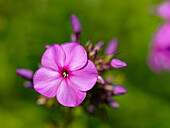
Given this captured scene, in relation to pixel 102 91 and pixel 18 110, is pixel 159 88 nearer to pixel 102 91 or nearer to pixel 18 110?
pixel 102 91

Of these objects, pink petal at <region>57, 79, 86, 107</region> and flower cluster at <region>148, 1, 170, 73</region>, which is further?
flower cluster at <region>148, 1, 170, 73</region>

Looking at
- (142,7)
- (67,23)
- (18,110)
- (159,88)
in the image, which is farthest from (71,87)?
(142,7)

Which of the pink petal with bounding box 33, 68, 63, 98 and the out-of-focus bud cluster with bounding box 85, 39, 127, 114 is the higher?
the pink petal with bounding box 33, 68, 63, 98

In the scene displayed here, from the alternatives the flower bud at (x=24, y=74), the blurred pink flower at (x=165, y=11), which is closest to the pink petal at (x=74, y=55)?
the flower bud at (x=24, y=74)

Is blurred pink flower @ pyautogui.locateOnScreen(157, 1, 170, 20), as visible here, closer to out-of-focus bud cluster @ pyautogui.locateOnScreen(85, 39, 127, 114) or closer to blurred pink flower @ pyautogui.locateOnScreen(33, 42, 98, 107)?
out-of-focus bud cluster @ pyautogui.locateOnScreen(85, 39, 127, 114)

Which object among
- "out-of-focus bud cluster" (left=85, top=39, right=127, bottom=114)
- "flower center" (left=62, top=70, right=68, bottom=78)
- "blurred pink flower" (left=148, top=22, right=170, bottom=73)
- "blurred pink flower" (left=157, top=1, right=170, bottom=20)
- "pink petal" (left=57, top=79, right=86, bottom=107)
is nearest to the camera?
"pink petal" (left=57, top=79, right=86, bottom=107)

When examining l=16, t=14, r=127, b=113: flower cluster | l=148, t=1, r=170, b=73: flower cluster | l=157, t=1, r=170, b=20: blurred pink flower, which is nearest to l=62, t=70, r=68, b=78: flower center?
l=16, t=14, r=127, b=113: flower cluster

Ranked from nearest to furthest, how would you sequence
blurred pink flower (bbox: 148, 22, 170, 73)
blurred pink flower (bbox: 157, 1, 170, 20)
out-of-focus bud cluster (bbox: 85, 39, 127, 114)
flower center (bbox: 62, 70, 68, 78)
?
flower center (bbox: 62, 70, 68, 78) < out-of-focus bud cluster (bbox: 85, 39, 127, 114) < blurred pink flower (bbox: 148, 22, 170, 73) < blurred pink flower (bbox: 157, 1, 170, 20)
